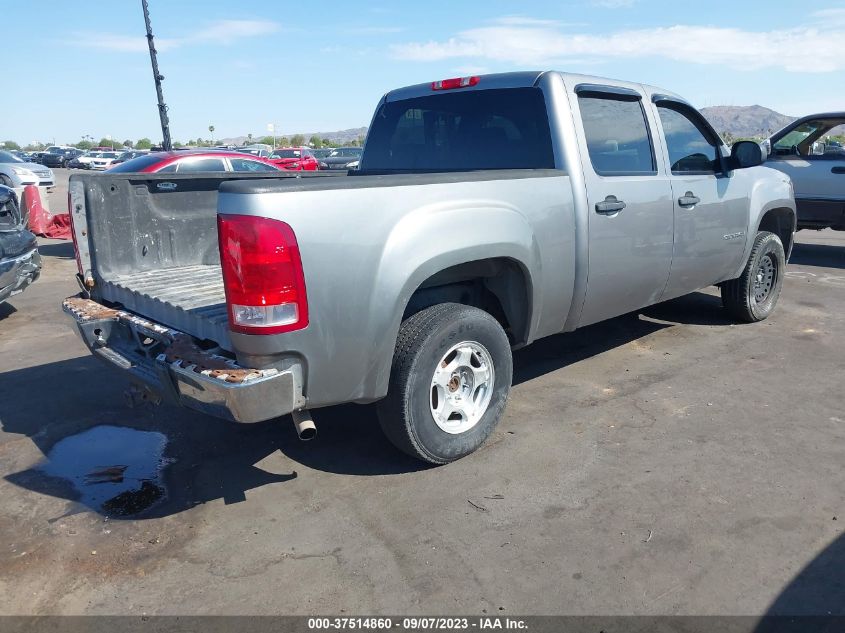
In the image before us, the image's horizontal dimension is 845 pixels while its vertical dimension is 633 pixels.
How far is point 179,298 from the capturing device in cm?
371

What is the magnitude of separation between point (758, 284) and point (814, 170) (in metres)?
4.67

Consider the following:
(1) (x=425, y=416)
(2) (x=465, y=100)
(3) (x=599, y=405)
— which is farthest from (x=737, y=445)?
(2) (x=465, y=100)

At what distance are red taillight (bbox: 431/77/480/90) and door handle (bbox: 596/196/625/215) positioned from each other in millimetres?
1208

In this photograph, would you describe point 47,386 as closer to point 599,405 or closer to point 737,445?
point 599,405

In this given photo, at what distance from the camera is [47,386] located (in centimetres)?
516

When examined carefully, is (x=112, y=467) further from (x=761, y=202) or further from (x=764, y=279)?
(x=764, y=279)

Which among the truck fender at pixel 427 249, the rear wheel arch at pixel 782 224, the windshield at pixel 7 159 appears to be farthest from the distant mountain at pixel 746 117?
the truck fender at pixel 427 249

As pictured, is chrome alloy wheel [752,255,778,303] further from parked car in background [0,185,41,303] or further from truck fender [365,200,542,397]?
parked car in background [0,185,41,303]

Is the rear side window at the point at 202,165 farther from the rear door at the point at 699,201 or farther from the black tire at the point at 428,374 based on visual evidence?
the black tire at the point at 428,374

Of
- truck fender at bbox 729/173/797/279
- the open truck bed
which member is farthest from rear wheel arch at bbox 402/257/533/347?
truck fender at bbox 729/173/797/279

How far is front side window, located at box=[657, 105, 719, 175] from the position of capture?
511 cm

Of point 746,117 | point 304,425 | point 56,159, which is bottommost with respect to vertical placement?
point 304,425

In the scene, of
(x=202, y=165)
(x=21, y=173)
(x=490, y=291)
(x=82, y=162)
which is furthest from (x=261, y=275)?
(x=82, y=162)

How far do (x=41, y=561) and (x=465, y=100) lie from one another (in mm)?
3615
